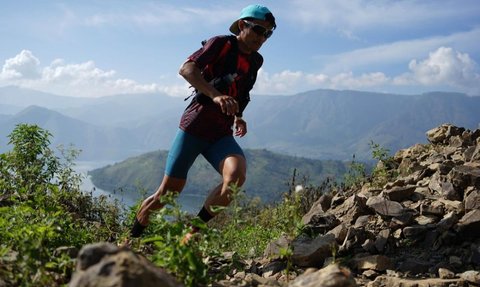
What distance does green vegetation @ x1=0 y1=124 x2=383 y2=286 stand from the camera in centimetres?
299

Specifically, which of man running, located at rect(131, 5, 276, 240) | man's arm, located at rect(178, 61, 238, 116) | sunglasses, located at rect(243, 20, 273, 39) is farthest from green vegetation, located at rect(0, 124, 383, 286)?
sunglasses, located at rect(243, 20, 273, 39)

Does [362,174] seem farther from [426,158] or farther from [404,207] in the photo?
[404,207]

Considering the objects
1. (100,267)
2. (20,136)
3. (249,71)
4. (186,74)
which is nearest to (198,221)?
(100,267)

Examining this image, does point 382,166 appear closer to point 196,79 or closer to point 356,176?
point 356,176

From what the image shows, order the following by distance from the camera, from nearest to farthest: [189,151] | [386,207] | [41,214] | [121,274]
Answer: [121,274]
[41,214]
[189,151]
[386,207]

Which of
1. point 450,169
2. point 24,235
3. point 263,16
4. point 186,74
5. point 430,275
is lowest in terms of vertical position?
point 430,275

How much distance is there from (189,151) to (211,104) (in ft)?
1.96

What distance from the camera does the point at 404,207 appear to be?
6.13 metres

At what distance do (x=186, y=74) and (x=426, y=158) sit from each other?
19.5ft

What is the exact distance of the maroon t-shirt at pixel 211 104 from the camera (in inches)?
199

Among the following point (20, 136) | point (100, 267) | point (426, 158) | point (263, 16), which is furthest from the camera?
point (426, 158)

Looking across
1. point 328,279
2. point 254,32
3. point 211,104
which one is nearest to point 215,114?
point 211,104

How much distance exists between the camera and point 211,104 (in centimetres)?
515

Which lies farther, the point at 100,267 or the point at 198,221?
the point at 198,221
